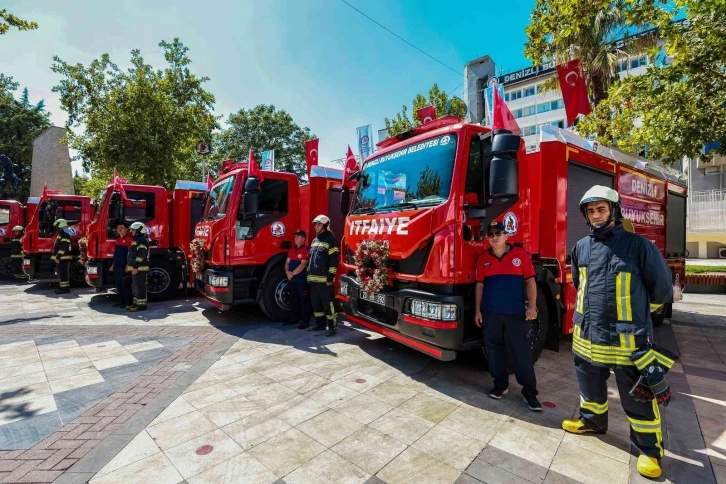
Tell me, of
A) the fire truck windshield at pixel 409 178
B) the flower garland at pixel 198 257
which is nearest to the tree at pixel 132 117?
the flower garland at pixel 198 257

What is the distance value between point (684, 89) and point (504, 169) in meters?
5.12

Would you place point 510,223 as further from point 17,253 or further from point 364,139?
point 17,253

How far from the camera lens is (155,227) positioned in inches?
337

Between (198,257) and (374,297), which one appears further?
(198,257)

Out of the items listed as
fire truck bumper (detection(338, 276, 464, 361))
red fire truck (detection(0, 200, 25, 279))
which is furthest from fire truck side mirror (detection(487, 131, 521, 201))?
red fire truck (detection(0, 200, 25, 279))

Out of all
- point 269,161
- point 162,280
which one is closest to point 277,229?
point 269,161

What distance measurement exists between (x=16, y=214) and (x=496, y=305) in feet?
52.3

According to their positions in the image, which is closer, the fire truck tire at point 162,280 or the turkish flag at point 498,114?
the turkish flag at point 498,114

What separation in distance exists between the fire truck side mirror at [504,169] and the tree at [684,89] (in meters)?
4.15

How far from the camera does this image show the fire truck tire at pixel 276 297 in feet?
21.5

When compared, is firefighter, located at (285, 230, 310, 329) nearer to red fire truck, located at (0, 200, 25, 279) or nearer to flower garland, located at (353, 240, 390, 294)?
flower garland, located at (353, 240, 390, 294)

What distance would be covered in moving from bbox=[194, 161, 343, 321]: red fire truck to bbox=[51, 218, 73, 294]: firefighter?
15.5 feet

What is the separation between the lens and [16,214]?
1259 cm

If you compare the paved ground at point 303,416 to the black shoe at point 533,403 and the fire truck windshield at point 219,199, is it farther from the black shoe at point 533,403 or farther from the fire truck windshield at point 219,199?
the fire truck windshield at point 219,199
